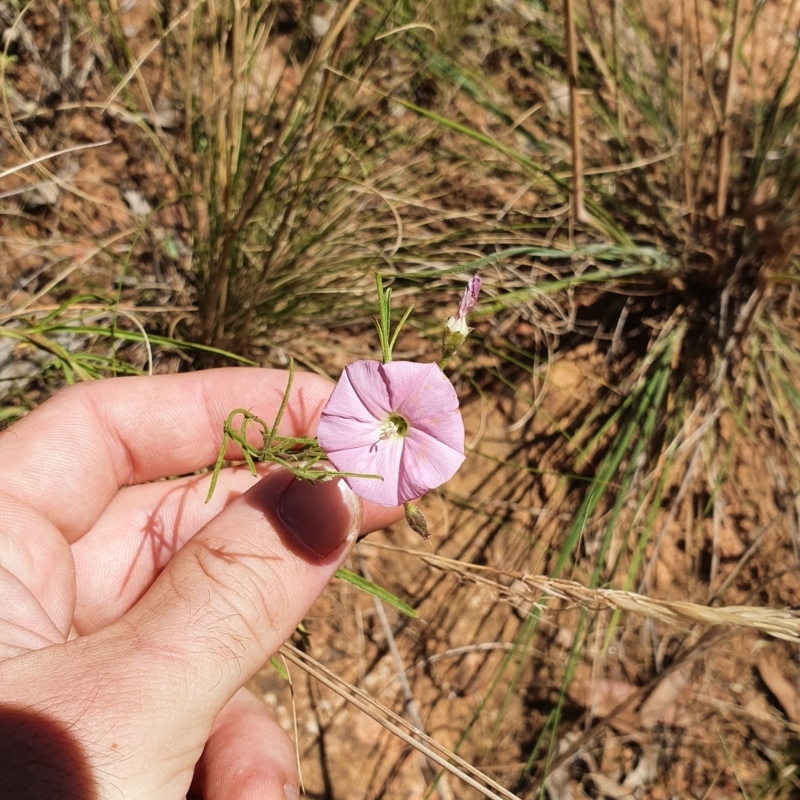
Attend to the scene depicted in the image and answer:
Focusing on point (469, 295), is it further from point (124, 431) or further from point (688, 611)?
point (124, 431)

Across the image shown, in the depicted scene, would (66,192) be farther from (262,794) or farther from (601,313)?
(262,794)

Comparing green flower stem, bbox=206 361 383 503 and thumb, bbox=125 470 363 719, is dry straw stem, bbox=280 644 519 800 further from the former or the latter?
green flower stem, bbox=206 361 383 503

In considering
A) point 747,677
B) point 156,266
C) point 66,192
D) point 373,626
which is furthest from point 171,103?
point 747,677

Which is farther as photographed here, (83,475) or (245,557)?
(83,475)

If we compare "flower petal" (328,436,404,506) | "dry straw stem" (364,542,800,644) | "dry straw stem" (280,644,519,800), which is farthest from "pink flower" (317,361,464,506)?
"dry straw stem" (280,644,519,800)

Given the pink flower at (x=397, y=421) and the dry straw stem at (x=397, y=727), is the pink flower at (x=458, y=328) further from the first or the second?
the dry straw stem at (x=397, y=727)

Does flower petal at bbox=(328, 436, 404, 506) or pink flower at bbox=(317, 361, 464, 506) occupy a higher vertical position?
pink flower at bbox=(317, 361, 464, 506)
